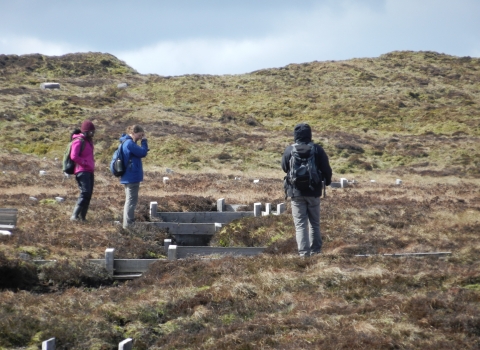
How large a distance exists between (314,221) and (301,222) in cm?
31

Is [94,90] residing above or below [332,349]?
above

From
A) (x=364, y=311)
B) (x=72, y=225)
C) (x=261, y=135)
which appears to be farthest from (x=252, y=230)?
(x=261, y=135)

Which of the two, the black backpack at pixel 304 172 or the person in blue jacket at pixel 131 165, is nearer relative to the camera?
the black backpack at pixel 304 172

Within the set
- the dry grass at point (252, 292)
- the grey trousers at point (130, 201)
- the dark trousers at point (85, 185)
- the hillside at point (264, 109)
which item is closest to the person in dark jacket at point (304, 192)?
the dry grass at point (252, 292)

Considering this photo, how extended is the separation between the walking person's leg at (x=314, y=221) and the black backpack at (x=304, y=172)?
0.33m

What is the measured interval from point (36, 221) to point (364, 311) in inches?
362

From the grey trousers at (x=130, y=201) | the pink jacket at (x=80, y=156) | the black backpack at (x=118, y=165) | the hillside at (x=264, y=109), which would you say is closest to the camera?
the black backpack at (x=118, y=165)

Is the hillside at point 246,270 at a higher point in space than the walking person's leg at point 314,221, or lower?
lower

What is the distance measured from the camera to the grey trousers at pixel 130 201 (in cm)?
1466

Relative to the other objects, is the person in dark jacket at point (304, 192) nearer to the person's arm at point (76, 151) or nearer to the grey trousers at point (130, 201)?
the grey trousers at point (130, 201)

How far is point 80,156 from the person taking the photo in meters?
14.8

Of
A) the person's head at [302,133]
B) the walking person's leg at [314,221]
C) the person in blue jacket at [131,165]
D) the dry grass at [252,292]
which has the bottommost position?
the dry grass at [252,292]

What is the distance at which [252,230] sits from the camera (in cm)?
1539

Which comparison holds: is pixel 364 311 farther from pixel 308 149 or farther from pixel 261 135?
pixel 261 135
